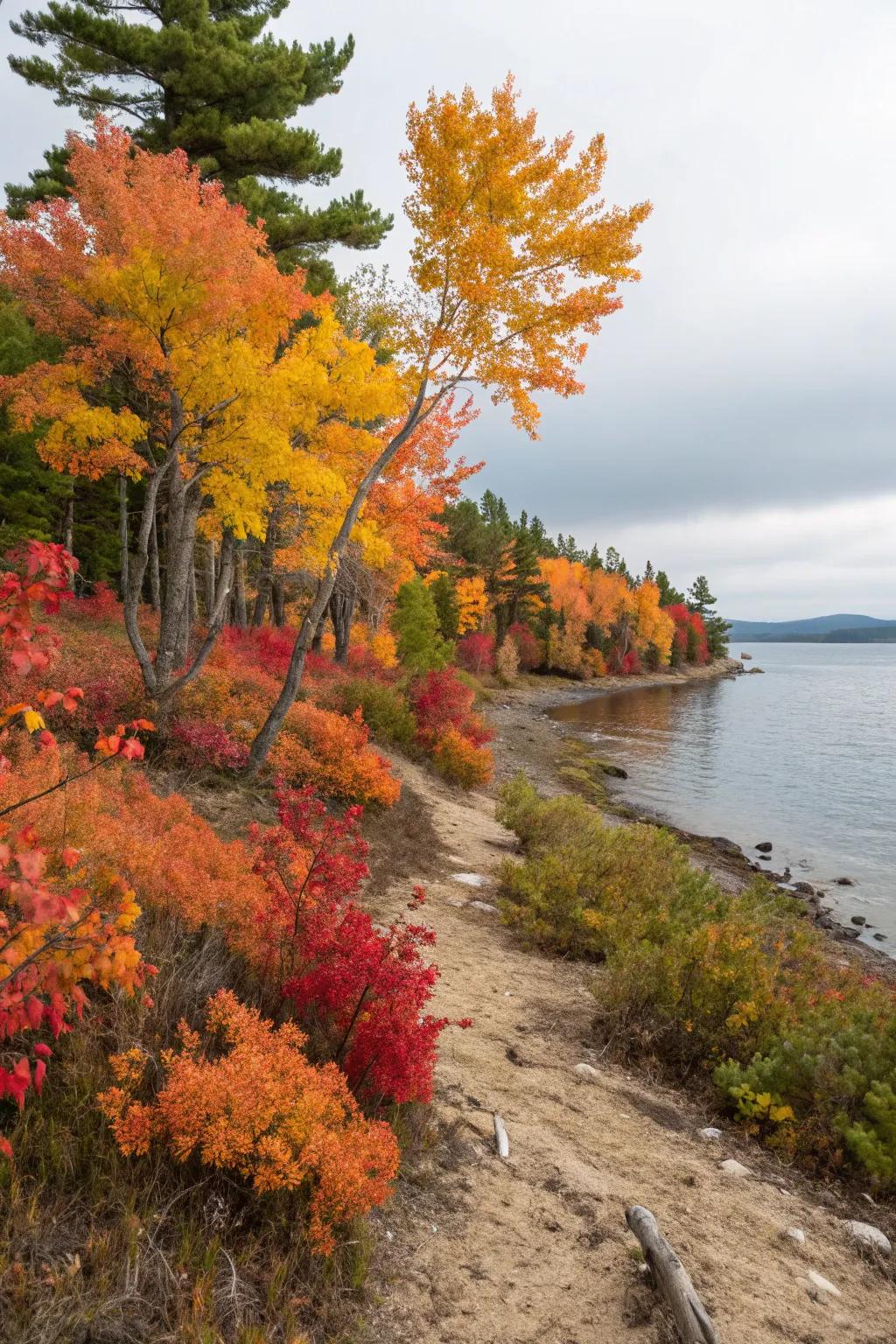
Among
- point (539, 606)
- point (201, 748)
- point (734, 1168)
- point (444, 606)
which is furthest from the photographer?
point (539, 606)

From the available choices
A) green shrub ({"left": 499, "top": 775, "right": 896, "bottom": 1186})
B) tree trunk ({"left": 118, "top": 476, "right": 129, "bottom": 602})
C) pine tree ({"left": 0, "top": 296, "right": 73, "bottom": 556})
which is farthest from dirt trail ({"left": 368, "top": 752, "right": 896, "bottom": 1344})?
pine tree ({"left": 0, "top": 296, "right": 73, "bottom": 556})

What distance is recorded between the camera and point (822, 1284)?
3.80m

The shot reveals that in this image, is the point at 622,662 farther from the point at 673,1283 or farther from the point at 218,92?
the point at 673,1283

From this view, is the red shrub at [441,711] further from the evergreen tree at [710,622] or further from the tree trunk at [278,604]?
the evergreen tree at [710,622]

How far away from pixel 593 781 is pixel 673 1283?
24021mm

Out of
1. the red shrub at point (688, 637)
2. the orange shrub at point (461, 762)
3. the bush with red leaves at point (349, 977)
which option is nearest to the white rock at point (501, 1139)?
the bush with red leaves at point (349, 977)

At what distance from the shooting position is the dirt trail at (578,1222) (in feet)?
10.5

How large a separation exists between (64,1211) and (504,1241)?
2.16 meters

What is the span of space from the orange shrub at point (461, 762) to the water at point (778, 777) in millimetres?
7754

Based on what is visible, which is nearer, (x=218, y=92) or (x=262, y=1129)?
(x=262, y=1129)

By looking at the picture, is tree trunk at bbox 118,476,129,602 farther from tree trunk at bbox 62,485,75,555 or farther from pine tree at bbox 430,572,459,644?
pine tree at bbox 430,572,459,644

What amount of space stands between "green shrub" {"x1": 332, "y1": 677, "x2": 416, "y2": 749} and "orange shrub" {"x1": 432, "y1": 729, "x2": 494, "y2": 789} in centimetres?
98

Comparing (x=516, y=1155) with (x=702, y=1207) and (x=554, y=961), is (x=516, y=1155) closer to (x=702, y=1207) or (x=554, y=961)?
(x=702, y=1207)

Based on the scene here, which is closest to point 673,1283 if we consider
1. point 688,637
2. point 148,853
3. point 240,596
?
point 148,853
